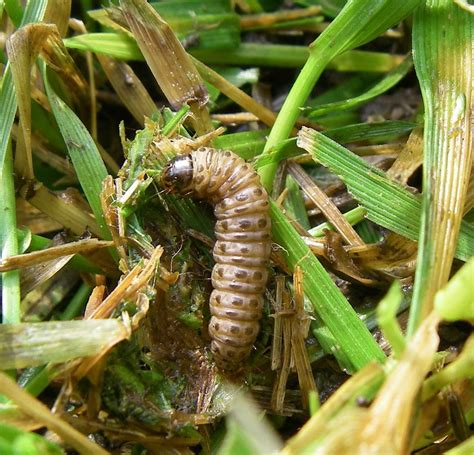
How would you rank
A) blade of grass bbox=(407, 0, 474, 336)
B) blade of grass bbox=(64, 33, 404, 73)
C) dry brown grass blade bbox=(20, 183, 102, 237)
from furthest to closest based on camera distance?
blade of grass bbox=(64, 33, 404, 73) → dry brown grass blade bbox=(20, 183, 102, 237) → blade of grass bbox=(407, 0, 474, 336)

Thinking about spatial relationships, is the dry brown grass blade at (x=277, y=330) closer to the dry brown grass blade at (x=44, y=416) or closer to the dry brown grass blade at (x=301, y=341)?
the dry brown grass blade at (x=301, y=341)

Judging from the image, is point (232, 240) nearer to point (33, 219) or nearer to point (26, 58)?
point (33, 219)

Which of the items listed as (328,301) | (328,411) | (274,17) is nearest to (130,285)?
(328,301)

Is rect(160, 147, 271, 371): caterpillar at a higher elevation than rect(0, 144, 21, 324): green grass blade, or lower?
lower

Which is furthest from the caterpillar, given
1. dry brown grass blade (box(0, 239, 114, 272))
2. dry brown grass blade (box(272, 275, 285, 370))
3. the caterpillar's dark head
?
dry brown grass blade (box(0, 239, 114, 272))

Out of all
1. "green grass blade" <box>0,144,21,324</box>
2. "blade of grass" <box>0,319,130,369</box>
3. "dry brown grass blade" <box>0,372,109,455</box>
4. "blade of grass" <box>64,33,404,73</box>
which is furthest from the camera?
"blade of grass" <box>64,33,404,73</box>

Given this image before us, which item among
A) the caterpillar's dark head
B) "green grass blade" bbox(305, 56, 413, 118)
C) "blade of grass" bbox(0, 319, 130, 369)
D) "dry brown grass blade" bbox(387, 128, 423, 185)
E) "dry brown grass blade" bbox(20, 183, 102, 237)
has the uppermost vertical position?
"dry brown grass blade" bbox(20, 183, 102, 237)

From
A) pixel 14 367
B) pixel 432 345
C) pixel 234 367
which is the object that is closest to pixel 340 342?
pixel 234 367

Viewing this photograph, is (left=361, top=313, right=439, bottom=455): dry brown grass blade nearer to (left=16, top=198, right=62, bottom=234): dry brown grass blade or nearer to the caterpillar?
the caterpillar
